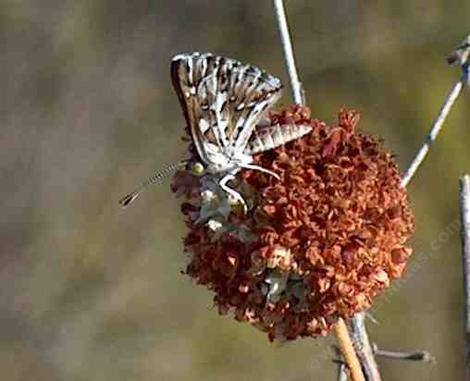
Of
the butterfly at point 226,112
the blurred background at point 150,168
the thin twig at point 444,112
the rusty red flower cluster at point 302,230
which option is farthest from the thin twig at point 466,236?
the blurred background at point 150,168

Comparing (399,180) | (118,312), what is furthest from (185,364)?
(399,180)

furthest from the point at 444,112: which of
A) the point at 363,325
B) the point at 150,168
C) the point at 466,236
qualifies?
the point at 150,168

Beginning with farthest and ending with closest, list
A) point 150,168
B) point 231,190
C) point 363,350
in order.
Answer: point 150,168, point 363,350, point 231,190

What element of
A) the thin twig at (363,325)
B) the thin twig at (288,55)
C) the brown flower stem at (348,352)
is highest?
the thin twig at (288,55)

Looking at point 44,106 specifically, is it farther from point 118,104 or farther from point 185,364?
point 185,364

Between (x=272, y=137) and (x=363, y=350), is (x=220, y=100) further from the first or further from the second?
(x=363, y=350)

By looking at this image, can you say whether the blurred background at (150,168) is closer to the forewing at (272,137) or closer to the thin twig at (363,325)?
the thin twig at (363,325)
